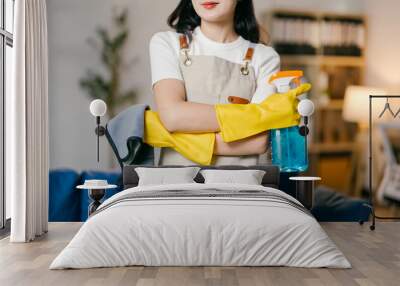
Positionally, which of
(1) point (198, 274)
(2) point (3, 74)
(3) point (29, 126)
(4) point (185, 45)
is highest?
(4) point (185, 45)

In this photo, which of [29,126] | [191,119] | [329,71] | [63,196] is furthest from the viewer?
[329,71]

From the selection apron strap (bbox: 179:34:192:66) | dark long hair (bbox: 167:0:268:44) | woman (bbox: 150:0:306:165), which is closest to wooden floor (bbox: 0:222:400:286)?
woman (bbox: 150:0:306:165)

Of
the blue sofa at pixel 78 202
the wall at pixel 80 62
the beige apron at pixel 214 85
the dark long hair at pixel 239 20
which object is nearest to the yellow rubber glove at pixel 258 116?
the beige apron at pixel 214 85

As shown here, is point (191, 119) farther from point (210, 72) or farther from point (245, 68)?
point (245, 68)

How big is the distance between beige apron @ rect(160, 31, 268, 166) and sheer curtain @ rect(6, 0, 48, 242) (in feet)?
3.05

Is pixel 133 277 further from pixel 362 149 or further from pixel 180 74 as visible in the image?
pixel 362 149

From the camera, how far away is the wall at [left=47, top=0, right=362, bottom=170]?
22.4 feet

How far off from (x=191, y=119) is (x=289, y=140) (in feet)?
2.45

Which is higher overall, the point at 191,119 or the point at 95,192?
the point at 191,119

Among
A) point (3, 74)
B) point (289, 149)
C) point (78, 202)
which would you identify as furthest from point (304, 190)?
point (3, 74)

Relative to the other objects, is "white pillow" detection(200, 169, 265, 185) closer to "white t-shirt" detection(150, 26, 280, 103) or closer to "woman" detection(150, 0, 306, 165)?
"woman" detection(150, 0, 306, 165)

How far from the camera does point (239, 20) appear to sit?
506 cm

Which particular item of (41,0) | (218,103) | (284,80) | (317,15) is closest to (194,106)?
(218,103)

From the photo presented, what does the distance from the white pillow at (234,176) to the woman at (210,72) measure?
0.20m
